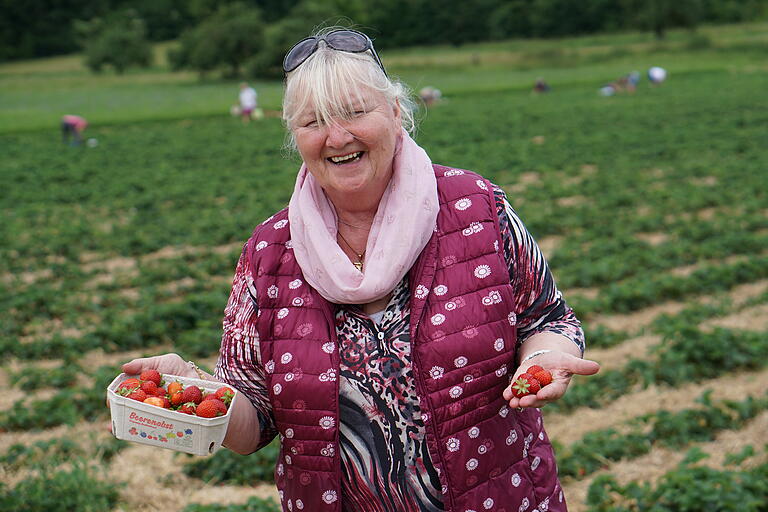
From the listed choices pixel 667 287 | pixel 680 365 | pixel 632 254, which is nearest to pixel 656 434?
pixel 680 365

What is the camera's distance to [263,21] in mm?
81812

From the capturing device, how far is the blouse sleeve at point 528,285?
2365 millimetres

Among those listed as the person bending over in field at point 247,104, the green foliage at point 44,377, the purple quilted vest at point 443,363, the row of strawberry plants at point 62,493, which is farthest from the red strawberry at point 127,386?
the person bending over in field at point 247,104

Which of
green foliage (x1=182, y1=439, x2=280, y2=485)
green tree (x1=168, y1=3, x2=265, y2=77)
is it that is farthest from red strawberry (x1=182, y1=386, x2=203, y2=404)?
green tree (x1=168, y1=3, x2=265, y2=77)

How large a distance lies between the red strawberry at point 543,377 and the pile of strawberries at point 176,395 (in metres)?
0.86

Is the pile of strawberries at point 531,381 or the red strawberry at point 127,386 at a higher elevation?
the pile of strawberries at point 531,381

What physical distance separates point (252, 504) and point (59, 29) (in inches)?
3229

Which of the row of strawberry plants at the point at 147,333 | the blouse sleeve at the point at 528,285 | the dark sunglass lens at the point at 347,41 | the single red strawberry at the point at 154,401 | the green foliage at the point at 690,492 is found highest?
the dark sunglass lens at the point at 347,41

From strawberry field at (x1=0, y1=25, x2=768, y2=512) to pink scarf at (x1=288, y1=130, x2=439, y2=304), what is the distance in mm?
475

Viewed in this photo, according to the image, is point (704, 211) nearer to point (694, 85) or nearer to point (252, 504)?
Answer: point (252, 504)

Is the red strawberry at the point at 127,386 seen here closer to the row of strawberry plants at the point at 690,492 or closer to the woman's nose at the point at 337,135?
the woman's nose at the point at 337,135

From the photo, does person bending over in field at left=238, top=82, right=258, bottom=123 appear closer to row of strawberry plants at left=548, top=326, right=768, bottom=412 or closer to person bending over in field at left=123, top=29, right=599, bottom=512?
row of strawberry plants at left=548, top=326, right=768, bottom=412

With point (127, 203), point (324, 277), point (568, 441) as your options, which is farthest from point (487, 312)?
point (127, 203)

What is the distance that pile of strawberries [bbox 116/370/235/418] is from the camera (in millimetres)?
2189
